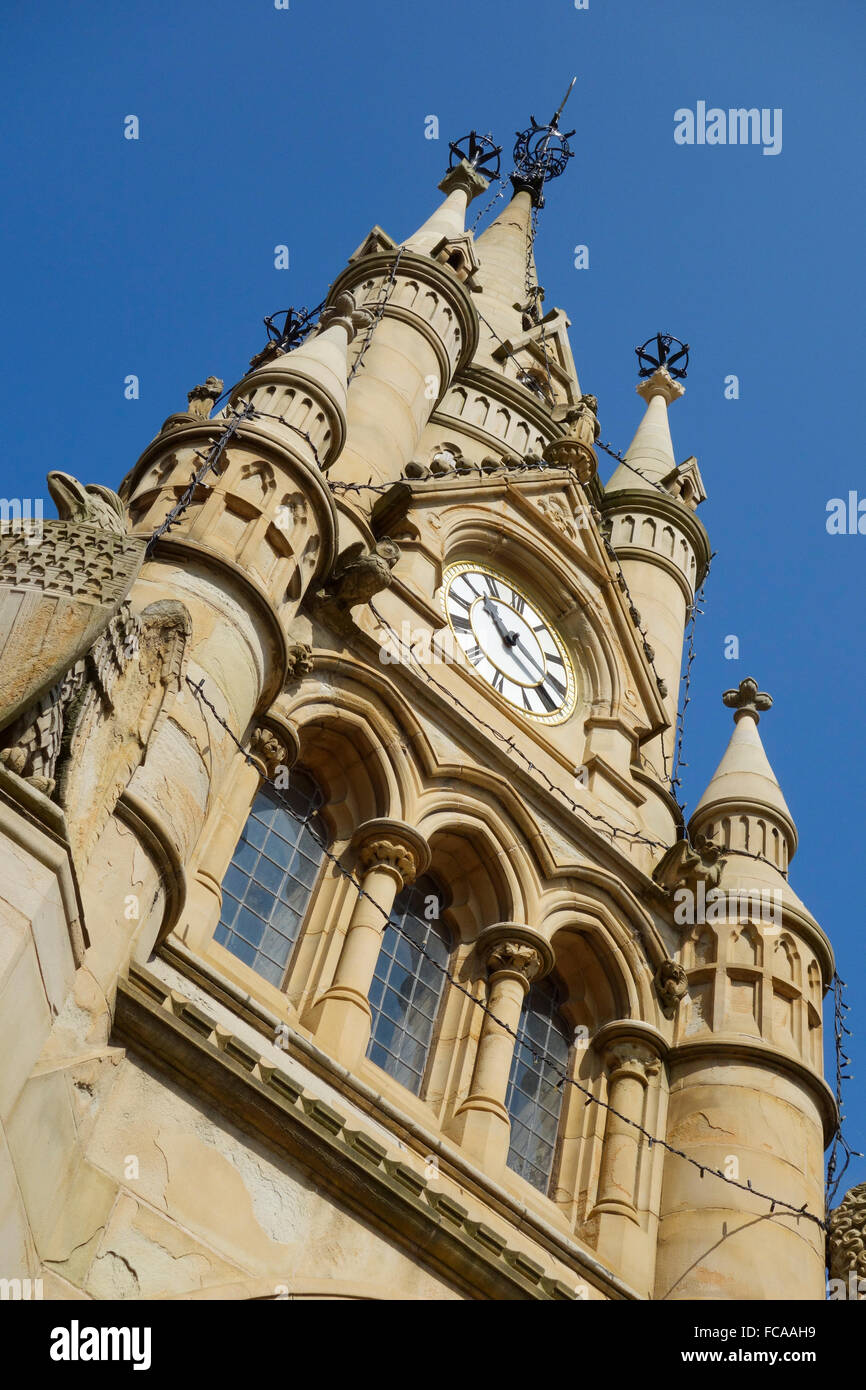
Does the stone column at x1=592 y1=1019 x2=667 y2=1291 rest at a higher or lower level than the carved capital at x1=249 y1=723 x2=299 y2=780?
lower

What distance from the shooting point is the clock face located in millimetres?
21297

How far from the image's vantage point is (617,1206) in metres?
16.6

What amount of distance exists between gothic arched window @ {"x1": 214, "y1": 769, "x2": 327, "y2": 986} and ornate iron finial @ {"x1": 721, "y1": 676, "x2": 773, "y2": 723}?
8.17 m

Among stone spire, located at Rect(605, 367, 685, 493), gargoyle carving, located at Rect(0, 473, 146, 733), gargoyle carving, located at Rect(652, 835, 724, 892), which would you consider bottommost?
gargoyle carving, located at Rect(0, 473, 146, 733)

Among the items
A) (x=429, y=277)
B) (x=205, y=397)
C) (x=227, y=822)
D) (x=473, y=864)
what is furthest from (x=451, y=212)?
(x=227, y=822)

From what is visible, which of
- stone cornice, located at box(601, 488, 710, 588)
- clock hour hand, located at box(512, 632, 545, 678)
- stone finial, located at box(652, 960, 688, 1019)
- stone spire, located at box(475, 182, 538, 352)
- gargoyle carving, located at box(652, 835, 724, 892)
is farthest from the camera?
stone spire, located at box(475, 182, 538, 352)

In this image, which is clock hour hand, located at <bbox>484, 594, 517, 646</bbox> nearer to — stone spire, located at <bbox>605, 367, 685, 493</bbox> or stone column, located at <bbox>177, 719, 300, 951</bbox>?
stone column, located at <bbox>177, 719, 300, 951</bbox>

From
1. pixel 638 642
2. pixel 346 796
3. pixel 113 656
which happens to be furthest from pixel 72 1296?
pixel 638 642

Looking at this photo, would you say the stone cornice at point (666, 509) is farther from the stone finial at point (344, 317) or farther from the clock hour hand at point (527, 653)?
the stone finial at point (344, 317)

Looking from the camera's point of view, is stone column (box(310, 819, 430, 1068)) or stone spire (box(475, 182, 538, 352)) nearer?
stone column (box(310, 819, 430, 1068))

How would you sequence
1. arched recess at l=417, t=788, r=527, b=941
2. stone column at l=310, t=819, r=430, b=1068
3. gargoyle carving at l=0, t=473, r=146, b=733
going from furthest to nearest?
arched recess at l=417, t=788, r=527, b=941 < stone column at l=310, t=819, r=430, b=1068 < gargoyle carving at l=0, t=473, r=146, b=733

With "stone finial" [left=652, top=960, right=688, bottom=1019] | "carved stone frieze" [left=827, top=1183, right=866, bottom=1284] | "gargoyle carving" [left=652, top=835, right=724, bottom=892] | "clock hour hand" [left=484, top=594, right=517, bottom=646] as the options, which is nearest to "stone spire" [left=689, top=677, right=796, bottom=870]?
"gargoyle carving" [left=652, top=835, right=724, bottom=892]

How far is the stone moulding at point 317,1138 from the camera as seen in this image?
1215cm

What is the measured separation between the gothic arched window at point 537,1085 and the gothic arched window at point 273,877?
268cm
